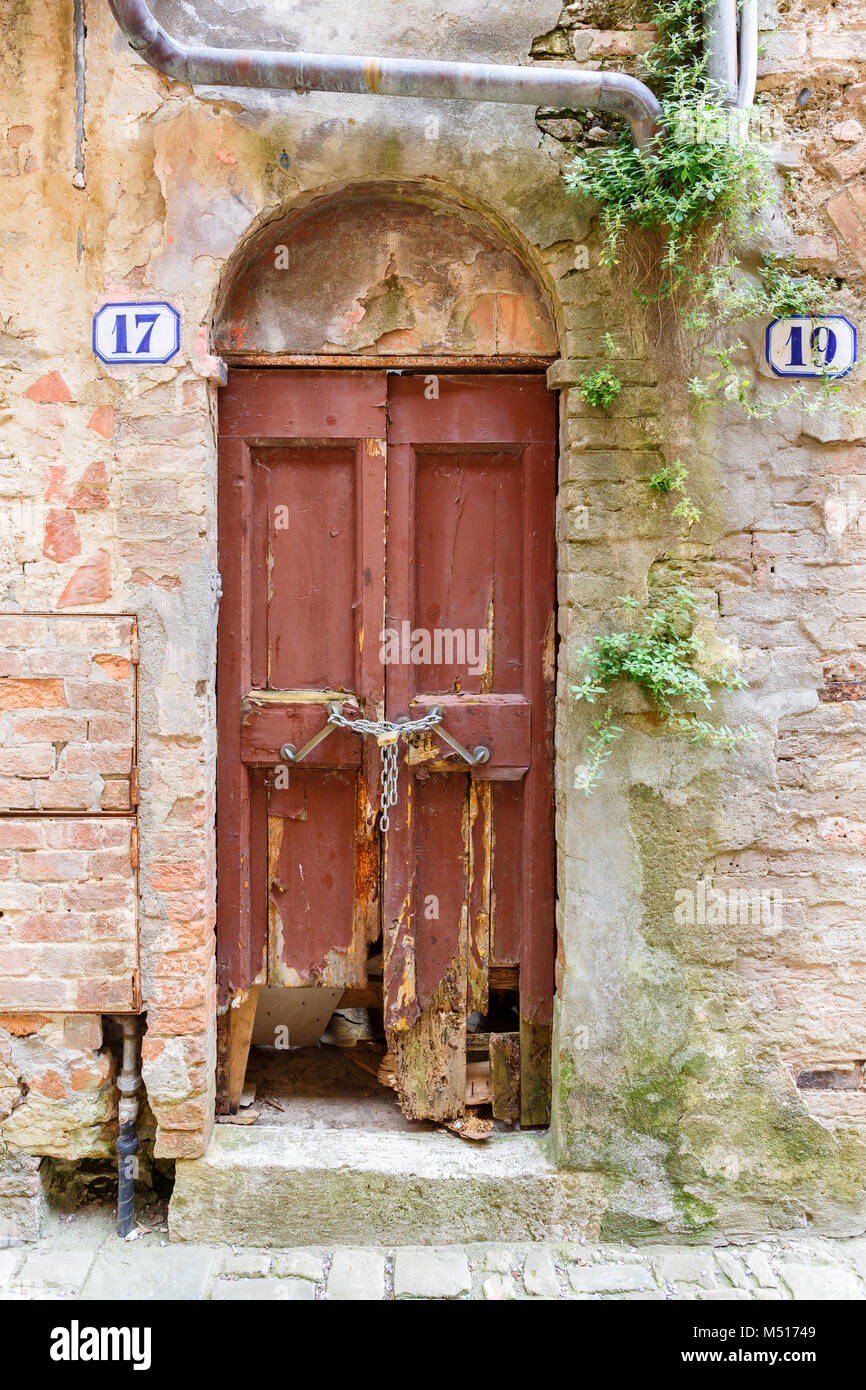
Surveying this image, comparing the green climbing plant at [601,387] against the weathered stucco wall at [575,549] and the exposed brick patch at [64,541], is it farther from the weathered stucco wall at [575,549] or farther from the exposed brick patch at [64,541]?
the exposed brick patch at [64,541]

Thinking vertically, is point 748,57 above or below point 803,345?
above

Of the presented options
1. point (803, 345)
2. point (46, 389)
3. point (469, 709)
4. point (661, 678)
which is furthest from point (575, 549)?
point (46, 389)

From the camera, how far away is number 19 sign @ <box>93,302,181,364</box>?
228 cm

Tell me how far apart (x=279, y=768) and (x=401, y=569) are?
0.73m

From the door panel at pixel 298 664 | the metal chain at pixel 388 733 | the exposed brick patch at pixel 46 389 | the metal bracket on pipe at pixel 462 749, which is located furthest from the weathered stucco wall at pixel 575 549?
the metal chain at pixel 388 733

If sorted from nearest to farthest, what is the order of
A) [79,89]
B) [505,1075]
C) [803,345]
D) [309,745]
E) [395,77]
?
1. [395,77]
2. [79,89]
3. [803,345]
4. [309,745]
5. [505,1075]

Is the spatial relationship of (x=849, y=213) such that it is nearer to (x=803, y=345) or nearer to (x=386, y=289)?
(x=803, y=345)

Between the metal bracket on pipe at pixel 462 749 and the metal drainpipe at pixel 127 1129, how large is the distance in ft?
4.08

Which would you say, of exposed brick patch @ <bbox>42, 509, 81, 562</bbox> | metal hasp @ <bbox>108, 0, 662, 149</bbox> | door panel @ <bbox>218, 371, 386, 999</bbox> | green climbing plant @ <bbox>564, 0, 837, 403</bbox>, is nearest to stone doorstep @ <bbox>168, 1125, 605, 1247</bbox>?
door panel @ <bbox>218, 371, 386, 999</bbox>

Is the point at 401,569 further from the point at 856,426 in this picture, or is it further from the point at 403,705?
the point at 856,426

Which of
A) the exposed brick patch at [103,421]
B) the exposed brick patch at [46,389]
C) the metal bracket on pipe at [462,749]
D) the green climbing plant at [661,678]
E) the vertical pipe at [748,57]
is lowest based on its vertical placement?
the metal bracket on pipe at [462,749]

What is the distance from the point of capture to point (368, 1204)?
2414 mm

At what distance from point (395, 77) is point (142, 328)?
0.92 metres

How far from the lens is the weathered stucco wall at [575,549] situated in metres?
2.26
